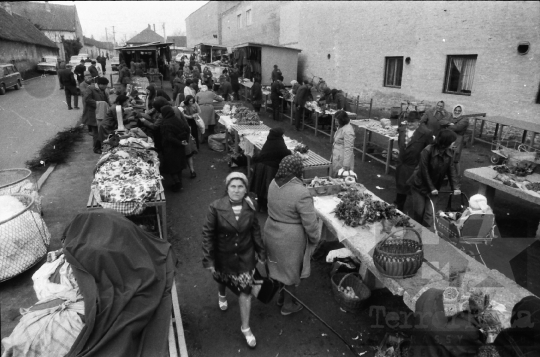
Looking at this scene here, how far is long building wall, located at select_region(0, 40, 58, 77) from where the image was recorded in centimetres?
A: 2571

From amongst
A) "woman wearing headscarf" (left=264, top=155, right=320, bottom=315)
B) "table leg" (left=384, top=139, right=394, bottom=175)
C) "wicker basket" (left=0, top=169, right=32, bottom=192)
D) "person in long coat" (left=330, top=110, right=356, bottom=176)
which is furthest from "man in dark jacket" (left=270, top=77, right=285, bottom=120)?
"woman wearing headscarf" (left=264, top=155, right=320, bottom=315)

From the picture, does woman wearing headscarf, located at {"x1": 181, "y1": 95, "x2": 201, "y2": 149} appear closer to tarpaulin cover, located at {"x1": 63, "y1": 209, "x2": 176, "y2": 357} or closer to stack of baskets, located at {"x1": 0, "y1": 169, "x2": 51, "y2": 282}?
stack of baskets, located at {"x1": 0, "y1": 169, "x2": 51, "y2": 282}

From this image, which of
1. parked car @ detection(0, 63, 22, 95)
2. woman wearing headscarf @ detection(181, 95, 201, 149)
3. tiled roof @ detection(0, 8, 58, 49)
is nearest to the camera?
woman wearing headscarf @ detection(181, 95, 201, 149)

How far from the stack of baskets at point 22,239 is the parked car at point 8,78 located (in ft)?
61.2

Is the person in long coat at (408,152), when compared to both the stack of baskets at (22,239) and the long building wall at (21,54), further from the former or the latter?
the long building wall at (21,54)

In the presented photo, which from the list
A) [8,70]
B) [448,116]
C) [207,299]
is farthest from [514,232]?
[8,70]

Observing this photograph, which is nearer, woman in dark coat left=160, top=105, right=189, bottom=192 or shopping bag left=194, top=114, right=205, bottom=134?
woman in dark coat left=160, top=105, right=189, bottom=192

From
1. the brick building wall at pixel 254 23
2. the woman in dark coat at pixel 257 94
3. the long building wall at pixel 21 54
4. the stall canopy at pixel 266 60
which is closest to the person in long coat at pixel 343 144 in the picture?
the woman in dark coat at pixel 257 94

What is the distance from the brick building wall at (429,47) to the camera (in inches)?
451

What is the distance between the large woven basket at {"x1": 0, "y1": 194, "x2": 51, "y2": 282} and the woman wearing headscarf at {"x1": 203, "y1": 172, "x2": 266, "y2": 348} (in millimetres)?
2907

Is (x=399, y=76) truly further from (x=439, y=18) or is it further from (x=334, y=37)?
(x=334, y=37)

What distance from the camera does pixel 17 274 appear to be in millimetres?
4984

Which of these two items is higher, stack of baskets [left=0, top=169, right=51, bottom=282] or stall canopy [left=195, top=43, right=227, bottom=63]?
stall canopy [left=195, top=43, right=227, bottom=63]

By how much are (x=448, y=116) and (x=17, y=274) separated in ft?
30.8
